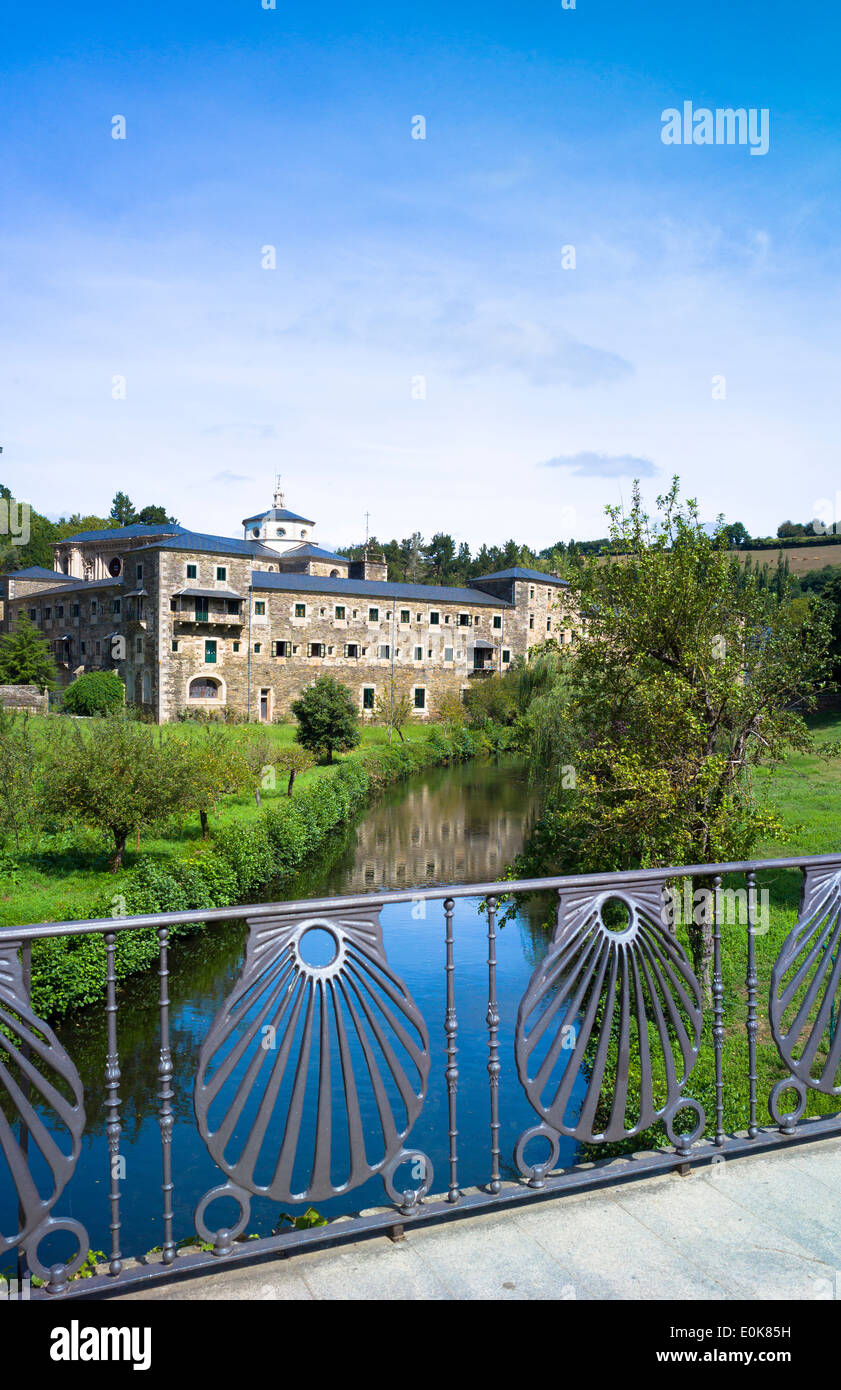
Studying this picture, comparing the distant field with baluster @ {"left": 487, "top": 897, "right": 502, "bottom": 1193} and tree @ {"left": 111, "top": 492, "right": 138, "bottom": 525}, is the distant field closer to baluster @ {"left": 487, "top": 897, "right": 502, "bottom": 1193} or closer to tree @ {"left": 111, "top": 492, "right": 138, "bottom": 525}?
tree @ {"left": 111, "top": 492, "right": 138, "bottom": 525}

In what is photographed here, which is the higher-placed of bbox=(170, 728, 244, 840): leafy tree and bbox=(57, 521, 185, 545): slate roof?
bbox=(57, 521, 185, 545): slate roof

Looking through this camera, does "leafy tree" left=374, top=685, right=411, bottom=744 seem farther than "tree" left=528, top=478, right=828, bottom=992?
Yes

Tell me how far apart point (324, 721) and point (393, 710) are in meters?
14.6

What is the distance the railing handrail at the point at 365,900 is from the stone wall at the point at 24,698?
3318 centimetres

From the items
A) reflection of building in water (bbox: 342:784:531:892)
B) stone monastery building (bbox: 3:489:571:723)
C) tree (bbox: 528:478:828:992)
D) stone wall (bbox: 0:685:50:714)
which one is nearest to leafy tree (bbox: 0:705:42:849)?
reflection of building in water (bbox: 342:784:531:892)

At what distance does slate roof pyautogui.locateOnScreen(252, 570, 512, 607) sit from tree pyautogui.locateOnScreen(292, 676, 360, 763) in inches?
504

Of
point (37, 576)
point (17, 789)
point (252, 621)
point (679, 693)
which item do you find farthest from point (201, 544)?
point (679, 693)

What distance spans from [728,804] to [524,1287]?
851 cm

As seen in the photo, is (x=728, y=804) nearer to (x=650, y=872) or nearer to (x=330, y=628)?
(x=650, y=872)

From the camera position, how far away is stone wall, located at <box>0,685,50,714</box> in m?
33.7

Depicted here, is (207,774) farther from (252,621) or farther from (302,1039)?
(252,621)

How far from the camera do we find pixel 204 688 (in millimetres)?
45906

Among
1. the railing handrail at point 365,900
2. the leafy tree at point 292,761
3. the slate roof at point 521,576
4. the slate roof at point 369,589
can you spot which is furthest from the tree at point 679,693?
the slate roof at point 521,576

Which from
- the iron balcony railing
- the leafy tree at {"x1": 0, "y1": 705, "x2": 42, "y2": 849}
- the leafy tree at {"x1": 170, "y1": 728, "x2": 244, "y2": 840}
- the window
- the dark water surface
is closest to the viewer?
the iron balcony railing
